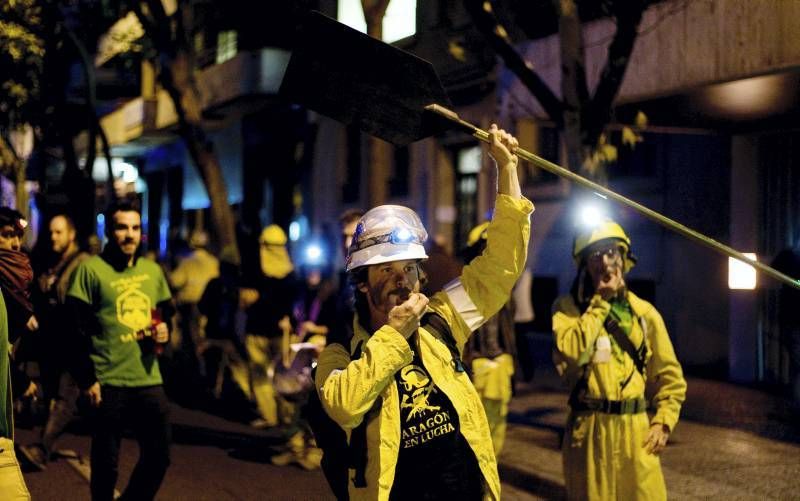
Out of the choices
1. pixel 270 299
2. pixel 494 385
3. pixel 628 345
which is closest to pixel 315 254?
pixel 270 299

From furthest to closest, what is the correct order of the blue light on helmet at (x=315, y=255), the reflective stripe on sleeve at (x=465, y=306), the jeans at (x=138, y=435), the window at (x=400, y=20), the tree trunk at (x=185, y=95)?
1. the blue light on helmet at (x=315, y=255)
2. the window at (x=400, y=20)
3. the tree trunk at (x=185, y=95)
4. the jeans at (x=138, y=435)
5. the reflective stripe on sleeve at (x=465, y=306)

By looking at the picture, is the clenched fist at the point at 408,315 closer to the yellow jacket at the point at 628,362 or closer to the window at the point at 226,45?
the yellow jacket at the point at 628,362

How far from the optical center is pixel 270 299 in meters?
9.57

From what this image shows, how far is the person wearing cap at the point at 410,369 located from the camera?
3066mm

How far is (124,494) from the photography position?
6.01 meters

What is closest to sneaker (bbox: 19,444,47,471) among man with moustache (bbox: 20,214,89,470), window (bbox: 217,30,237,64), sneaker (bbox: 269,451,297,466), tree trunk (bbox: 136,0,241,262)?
man with moustache (bbox: 20,214,89,470)

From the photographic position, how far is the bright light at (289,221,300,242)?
25.6 metres

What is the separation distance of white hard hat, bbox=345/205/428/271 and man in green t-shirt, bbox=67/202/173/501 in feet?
10.1

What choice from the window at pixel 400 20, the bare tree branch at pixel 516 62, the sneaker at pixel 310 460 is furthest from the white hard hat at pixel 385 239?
the window at pixel 400 20

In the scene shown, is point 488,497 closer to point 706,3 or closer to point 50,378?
point 50,378

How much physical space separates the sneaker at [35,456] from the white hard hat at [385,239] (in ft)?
19.1

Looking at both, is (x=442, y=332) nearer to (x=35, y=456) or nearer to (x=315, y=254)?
(x=35, y=456)

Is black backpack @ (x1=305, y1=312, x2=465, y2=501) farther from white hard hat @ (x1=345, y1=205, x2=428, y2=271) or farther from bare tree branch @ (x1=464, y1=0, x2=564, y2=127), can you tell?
bare tree branch @ (x1=464, y1=0, x2=564, y2=127)

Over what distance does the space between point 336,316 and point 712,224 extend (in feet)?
26.5
